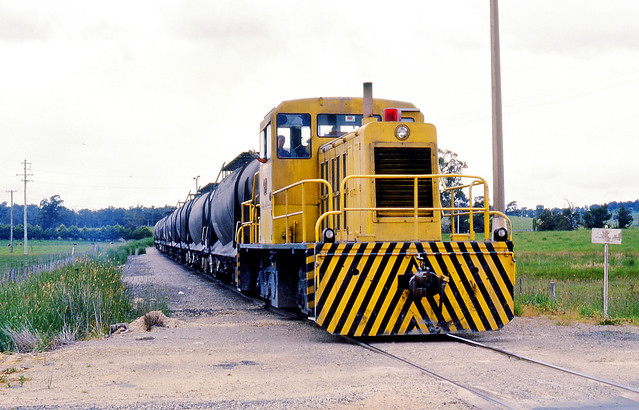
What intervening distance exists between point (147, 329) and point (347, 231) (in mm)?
3398

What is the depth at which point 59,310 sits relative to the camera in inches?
414

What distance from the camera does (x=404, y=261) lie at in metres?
8.60

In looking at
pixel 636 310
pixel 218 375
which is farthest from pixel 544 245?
pixel 218 375

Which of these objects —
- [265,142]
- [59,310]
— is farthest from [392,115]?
[59,310]

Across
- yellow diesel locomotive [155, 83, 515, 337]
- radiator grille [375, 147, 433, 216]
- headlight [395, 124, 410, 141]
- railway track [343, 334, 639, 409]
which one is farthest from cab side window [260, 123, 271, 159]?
railway track [343, 334, 639, 409]

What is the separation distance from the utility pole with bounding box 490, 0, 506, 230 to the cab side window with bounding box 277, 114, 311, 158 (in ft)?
11.5

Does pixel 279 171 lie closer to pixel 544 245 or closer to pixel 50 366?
pixel 50 366

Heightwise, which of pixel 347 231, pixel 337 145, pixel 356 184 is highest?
pixel 337 145

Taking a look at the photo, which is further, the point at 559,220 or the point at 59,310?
the point at 559,220

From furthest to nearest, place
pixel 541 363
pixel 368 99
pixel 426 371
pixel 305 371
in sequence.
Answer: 1. pixel 368 99
2. pixel 541 363
3. pixel 305 371
4. pixel 426 371

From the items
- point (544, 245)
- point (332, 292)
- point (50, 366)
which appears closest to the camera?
point (50, 366)

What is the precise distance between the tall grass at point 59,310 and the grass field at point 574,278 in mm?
6964

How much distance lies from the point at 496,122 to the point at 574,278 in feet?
53.0

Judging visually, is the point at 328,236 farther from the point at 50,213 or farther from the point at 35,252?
the point at 50,213
